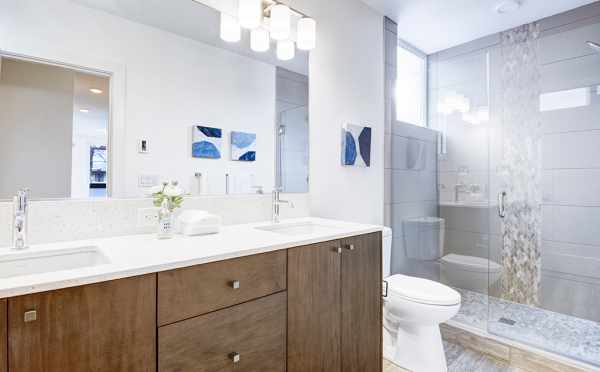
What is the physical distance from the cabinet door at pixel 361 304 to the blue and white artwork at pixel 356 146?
692 millimetres

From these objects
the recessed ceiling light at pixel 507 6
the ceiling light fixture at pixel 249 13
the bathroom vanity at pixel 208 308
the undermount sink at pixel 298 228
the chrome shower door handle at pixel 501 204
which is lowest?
the bathroom vanity at pixel 208 308

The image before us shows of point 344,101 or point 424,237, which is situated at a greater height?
point 344,101

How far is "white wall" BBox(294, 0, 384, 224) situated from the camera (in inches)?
77.9

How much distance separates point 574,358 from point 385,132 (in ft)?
6.16

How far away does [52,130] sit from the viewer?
1166 millimetres

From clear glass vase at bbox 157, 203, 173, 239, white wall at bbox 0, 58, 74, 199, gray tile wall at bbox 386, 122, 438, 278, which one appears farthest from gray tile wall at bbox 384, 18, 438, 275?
white wall at bbox 0, 58, 74, 199

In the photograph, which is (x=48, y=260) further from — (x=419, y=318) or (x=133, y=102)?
(x=419, y=318)

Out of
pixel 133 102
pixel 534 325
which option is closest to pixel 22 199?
pixel 133 102

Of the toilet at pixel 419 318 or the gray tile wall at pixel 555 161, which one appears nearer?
the toilet at pixel 419 318

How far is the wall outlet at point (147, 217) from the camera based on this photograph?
133 cm

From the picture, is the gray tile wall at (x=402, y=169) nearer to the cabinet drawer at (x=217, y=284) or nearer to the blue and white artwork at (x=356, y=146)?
the blue and white artwork at (x=356, y=146)

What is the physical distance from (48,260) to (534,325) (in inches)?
118

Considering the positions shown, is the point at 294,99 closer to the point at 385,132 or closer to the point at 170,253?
the point at 385,132

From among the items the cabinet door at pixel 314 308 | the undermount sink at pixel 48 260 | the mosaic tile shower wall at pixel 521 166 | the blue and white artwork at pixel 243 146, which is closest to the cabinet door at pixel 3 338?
the undermount sink at pixel 48 260
